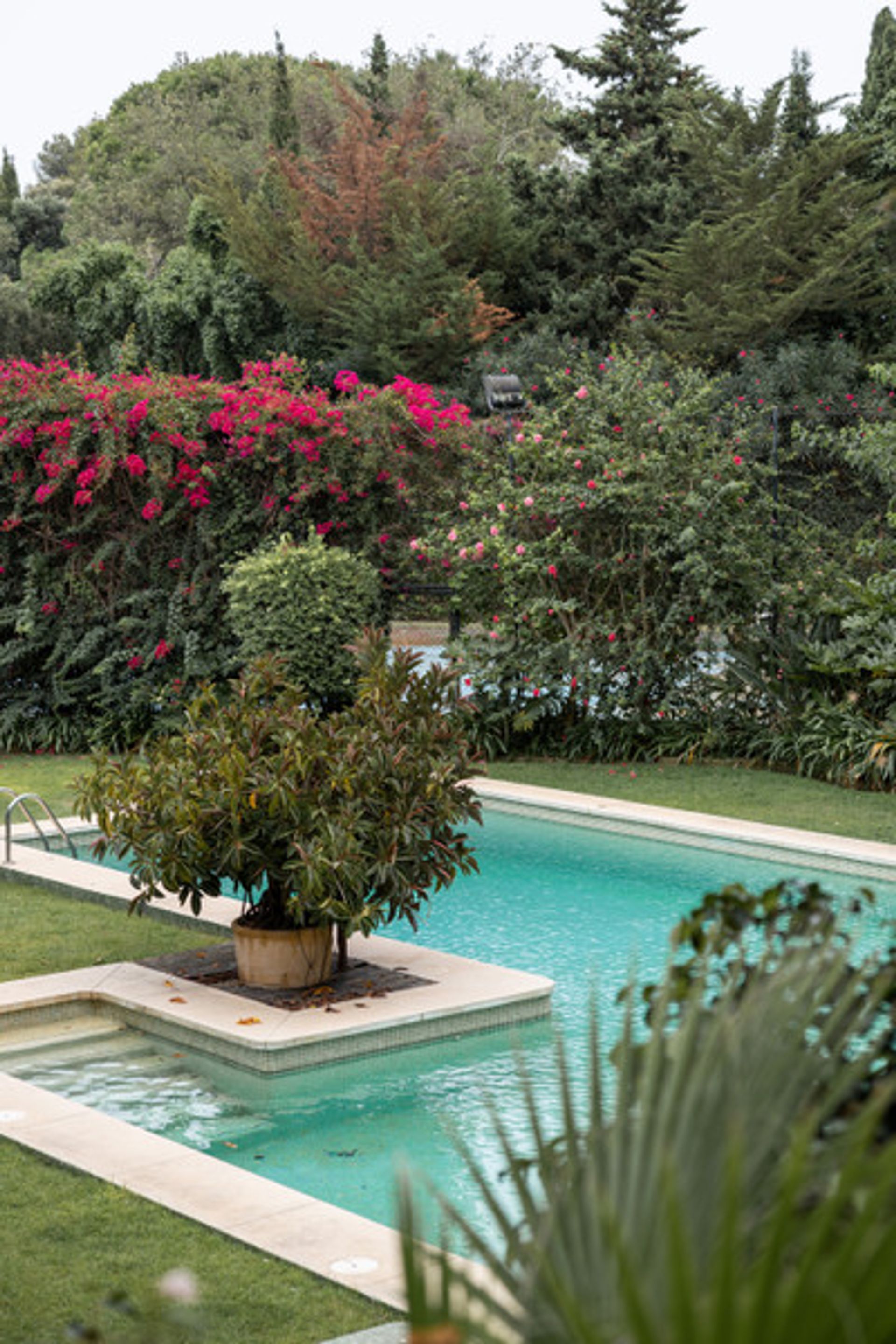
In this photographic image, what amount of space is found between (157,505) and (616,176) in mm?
14460

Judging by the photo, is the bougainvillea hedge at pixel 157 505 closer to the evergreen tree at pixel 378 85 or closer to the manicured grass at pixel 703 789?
the manicured grass at pixel 703 789

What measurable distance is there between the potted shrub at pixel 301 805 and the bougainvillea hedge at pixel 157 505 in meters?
6.84

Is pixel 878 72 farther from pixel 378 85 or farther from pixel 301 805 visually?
pixel 301 805

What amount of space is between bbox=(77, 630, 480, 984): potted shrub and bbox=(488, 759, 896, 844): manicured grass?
4132mm

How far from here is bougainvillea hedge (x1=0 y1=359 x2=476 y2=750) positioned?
13508 millimetres

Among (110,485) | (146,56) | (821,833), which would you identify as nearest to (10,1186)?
(821,833)

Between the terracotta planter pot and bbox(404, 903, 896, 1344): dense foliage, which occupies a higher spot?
bbox(404, 903, 896, 1344): dense foliage

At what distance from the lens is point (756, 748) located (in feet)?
41.8

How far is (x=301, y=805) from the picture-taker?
6301 millimetres

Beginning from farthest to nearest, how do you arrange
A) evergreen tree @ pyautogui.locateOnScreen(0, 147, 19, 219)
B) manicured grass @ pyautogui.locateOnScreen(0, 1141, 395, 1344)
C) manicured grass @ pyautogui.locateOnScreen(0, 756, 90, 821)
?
evergreen tree @ pyautogui.locateOnScreen(0, 147, 19, 219)
manicured grass @ pyautogui.locateOnScreen(0, 756, 90, 821)
manicured grass @ pyautogui.locateOnScreen(0, 1141, 395, 1344)

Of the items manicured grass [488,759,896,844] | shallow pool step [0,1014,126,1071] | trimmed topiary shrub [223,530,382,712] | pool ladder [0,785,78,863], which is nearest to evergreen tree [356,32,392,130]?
trimmed topiary shrub [223,530,382,712]

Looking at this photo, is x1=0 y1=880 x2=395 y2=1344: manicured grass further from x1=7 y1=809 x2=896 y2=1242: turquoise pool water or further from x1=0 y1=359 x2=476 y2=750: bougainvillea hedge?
x1=0 y1=359 x2=476 y2=750: bougainvillea hedge

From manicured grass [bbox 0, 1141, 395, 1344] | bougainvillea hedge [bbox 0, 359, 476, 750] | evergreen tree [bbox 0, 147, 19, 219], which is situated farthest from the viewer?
evergreen tree [bbox 0, 147, 19, 219]

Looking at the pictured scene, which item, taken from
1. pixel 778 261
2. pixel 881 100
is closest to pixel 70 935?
pixel 778 261
